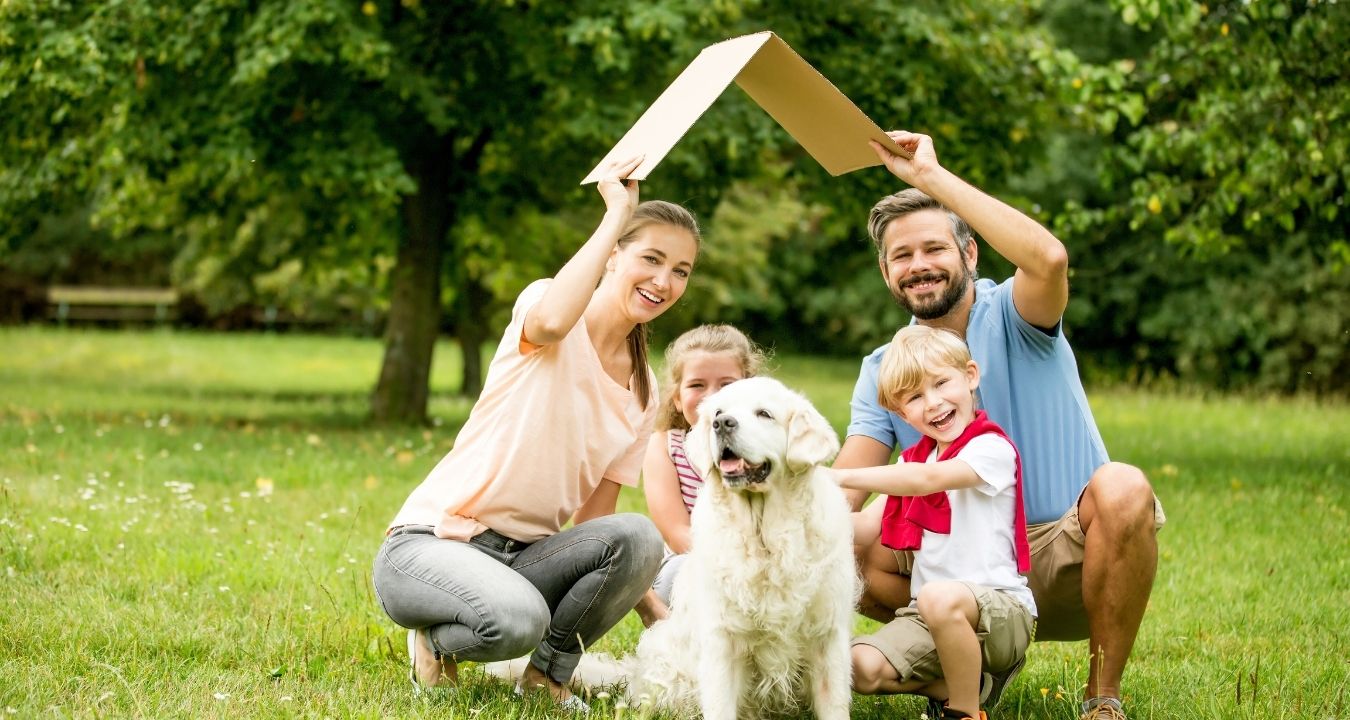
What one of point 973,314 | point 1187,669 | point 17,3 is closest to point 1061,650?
point 1187,669

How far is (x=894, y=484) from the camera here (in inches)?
147

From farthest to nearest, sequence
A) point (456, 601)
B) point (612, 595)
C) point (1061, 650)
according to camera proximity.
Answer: point (1061, 650) → point (612, 595) → point (456, 601)

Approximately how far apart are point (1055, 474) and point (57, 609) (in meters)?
3.71

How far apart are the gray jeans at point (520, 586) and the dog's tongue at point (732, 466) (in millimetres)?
585

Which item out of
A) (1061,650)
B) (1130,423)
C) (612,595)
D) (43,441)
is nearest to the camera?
(612,595)

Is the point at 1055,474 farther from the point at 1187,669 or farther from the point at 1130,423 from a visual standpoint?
the point at 1130,423

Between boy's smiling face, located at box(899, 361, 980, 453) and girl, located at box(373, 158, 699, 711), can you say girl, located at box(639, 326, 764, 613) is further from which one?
boy's smiling face, located at box(899, 361, 980, 453)

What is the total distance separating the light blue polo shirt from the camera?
13.6 ft

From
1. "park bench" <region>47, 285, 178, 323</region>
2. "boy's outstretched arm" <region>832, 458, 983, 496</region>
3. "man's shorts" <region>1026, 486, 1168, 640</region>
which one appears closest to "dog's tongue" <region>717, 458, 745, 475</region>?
"boy's outstretched arm" <region>832, 458, 983, 496</region>

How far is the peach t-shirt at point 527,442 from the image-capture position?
3945 mm

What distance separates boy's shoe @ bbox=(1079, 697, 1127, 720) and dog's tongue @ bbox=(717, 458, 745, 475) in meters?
1.38

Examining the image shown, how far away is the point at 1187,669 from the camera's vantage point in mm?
4492

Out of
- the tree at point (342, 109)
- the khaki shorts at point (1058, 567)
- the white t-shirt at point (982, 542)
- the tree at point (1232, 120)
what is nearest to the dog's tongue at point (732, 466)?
the white t-shirt at point (982, 542)

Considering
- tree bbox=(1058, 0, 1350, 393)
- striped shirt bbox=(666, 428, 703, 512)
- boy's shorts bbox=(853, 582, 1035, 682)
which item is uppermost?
tree bbox=(1058, 0, 1350, 393)
